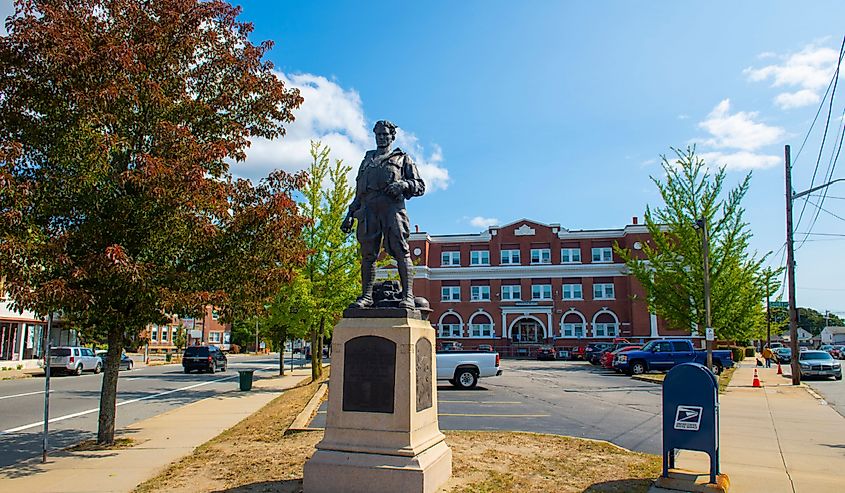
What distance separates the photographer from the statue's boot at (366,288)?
7730 mm

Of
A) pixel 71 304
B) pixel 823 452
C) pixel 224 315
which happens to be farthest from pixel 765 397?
pixel 71 304

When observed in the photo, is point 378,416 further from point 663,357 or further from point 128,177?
point 663,357

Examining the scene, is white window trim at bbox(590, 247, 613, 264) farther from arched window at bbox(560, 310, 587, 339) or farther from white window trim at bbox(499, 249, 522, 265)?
white window trim at bbox(499, 249, 522, 265)

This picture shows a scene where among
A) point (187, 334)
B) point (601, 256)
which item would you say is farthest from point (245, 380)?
point (187, 334)

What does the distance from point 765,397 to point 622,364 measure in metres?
10.9

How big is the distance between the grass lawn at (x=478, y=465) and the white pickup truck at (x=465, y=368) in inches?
423

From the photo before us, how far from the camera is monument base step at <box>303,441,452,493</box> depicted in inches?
261

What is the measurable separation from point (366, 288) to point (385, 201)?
118cm

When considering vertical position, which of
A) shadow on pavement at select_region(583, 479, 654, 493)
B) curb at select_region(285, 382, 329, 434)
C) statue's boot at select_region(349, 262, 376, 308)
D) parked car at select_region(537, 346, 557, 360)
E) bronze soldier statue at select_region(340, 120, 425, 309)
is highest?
bronze soldier statue at select_region(340, 120, 425, 309)

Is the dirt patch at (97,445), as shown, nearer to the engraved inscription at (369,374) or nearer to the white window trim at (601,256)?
the engraved inscription at (369,374)

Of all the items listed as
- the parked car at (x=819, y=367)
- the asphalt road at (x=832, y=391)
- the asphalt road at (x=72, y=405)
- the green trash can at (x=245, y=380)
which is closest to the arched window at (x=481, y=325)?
the parked car at (x=819, y=367)

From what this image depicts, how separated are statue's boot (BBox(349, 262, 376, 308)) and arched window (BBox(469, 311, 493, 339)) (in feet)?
176

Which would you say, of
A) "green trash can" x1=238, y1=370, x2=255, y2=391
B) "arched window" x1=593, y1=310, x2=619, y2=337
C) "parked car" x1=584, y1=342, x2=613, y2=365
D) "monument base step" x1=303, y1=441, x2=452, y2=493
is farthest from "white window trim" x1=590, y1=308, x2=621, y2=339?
"monument base step" x1=303, y1=441, x2=452, y2=493

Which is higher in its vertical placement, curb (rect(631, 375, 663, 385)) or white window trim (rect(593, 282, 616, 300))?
white window trim (rect(593, 282, 616, 300))
